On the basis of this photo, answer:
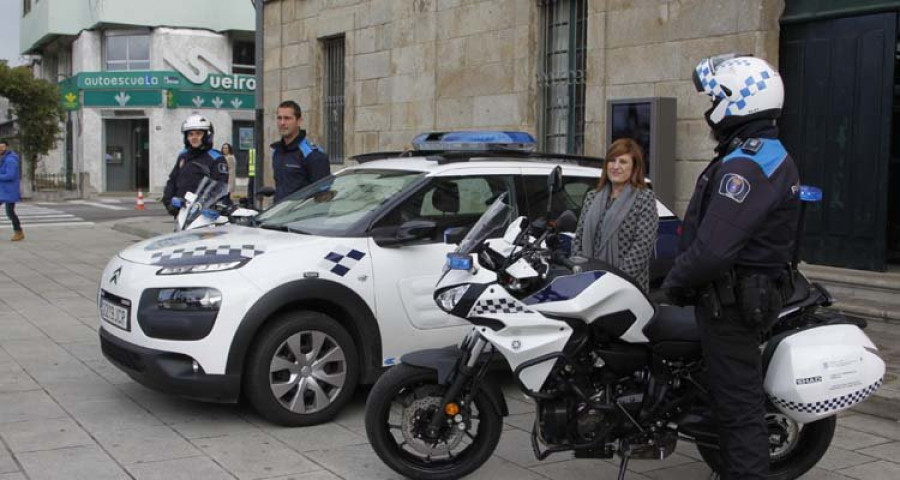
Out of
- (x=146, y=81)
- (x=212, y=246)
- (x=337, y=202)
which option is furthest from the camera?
(x=146, y=81)

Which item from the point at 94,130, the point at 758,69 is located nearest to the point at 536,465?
the point at 758,69

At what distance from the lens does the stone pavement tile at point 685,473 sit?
4.99 meters

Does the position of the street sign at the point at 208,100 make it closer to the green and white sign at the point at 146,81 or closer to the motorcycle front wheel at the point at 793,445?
the green and white sign at the point at 146,81

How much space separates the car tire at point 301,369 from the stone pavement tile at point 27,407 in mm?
1311

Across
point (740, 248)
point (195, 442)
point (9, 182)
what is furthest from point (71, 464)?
point (9, 182)

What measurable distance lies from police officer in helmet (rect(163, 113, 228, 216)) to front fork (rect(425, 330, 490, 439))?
4830 mm

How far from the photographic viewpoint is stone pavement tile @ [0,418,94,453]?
5250 mm

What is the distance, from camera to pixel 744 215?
12.8 feet

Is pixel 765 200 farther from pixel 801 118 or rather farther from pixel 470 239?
pixel 801 118

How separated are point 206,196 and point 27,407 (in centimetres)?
273

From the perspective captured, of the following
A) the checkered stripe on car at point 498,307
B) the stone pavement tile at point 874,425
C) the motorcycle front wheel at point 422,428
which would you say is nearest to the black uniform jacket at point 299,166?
the motorcycle front wheel at point 422,428

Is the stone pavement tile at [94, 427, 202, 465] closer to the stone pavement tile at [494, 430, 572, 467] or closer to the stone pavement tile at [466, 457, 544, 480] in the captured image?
the stone pavement tile at [466, 457, 544, 480]

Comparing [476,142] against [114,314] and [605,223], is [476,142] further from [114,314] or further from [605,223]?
[114,314]

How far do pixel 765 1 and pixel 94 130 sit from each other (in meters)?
32.8
